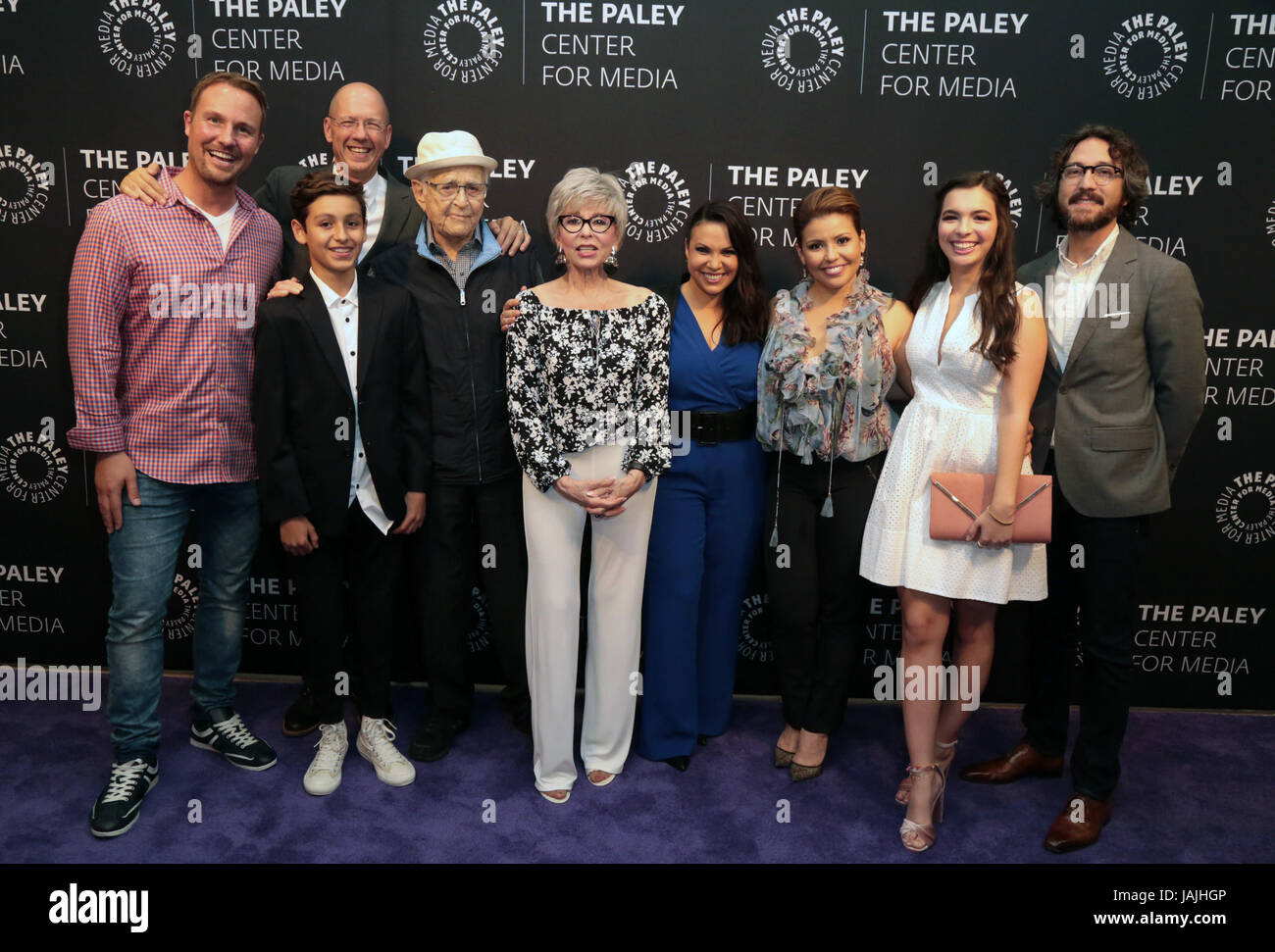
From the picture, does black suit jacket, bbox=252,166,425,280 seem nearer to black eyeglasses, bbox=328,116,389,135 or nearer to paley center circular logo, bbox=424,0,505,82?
black eyeglasses, bbox=328,116,389,135

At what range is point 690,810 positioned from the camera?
3084 mm

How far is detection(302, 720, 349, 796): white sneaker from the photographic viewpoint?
312 centimetres

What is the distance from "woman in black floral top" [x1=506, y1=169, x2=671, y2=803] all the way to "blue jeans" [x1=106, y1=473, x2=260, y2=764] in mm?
1004

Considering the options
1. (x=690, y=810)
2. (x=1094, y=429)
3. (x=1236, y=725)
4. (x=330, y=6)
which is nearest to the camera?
(x=1094, y=429)

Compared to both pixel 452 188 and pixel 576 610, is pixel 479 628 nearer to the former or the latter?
pixel 576 610

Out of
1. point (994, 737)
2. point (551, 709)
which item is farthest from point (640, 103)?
point (994, 737)

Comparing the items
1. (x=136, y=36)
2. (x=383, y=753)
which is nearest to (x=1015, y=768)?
(x=383, y=753)

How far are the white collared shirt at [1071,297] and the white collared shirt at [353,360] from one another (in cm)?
215

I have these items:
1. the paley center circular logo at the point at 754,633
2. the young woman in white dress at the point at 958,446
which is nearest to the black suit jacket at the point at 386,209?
the young woman in white dress at the point at 958,446

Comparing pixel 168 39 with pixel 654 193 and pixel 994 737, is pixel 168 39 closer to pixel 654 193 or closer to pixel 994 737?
pixel 654 193

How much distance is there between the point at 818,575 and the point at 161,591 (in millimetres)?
2152

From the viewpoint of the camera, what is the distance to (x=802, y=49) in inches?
136

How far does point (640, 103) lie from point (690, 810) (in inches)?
100

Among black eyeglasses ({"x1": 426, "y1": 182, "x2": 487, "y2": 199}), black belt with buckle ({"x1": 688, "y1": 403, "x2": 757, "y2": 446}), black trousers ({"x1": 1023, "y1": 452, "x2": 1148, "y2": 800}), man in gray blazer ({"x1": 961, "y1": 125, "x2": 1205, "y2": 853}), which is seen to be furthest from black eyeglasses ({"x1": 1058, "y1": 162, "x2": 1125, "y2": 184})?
black eyeglasses ({"x1": 426, "y1": 182, "x2": 487, "y2": 199})
